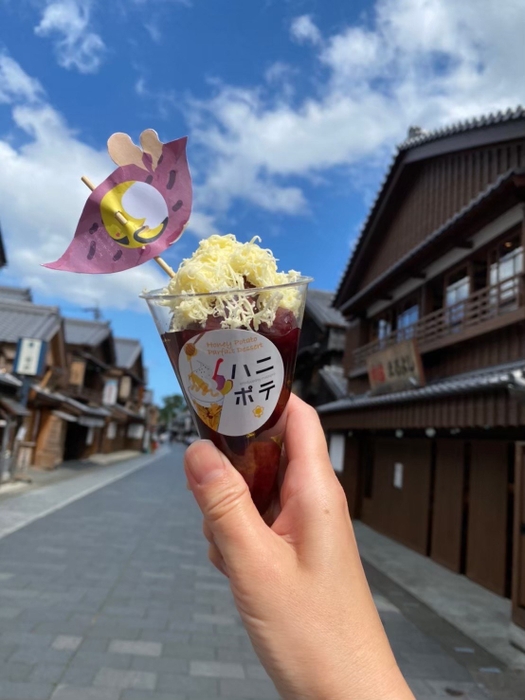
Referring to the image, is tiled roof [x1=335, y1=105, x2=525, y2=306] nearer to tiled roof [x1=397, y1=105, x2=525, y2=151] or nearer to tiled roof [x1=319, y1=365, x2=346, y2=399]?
tiled roof [x1=397, y1=105, x2=525, y2=151]

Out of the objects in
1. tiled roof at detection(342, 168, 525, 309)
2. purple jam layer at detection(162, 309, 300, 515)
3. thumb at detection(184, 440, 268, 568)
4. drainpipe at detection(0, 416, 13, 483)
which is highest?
tiled roof at detection(342, 168, 525, 309)

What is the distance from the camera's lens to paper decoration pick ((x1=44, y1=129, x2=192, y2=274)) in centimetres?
184

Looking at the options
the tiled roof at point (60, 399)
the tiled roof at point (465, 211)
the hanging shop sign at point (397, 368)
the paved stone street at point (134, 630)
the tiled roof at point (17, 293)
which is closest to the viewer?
the paved stone street at point (134, 630)

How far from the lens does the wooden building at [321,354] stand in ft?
56.4

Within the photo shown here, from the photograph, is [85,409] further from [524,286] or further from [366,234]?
[524,286]

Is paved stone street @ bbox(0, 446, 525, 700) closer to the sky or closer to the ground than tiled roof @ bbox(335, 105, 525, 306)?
closer to the ground

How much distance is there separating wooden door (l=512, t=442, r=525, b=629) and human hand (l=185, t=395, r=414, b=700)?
5524mm

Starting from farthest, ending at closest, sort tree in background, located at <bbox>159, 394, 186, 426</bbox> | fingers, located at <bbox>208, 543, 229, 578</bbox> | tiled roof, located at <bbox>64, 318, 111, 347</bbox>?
1. tree in background, located at <bbox>159, 394, 186, 426</bbox>
2. tiled roof, located at <bbox>64, 318, 111, 347</bbox>
3. fingers, located at <bbox>208, 543, 229, 578</bbox>

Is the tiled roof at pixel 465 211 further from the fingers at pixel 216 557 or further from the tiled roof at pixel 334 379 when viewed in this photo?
the fingers at pixel 216 557

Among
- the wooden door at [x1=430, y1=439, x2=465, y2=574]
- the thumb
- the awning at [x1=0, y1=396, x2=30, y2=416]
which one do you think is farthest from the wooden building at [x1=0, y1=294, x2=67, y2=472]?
the thumb

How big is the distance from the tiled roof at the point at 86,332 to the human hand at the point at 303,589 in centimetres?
2799

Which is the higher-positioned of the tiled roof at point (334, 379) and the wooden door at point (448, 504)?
the tiled roof at point (334, 379)

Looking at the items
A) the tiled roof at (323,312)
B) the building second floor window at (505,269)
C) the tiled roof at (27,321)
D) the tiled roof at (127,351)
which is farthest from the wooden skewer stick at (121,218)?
the tiled roof at (127,351)

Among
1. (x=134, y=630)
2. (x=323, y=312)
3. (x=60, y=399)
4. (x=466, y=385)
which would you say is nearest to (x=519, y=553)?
(x=466, y=385)
